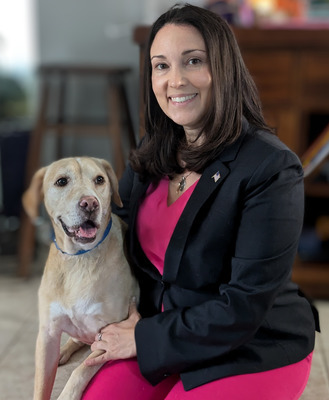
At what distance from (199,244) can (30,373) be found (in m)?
1.02

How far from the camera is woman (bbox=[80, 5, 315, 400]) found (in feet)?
3.69

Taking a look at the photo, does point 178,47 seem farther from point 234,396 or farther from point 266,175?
point 234,396

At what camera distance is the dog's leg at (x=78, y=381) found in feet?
3.92

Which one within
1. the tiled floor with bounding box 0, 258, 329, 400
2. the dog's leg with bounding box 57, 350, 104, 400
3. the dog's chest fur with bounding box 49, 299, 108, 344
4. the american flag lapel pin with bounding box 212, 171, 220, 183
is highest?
the american flag lapel pin with bounding box 212, 171, 220, 183

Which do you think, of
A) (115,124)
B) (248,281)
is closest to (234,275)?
(248,281)

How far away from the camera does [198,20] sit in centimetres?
116

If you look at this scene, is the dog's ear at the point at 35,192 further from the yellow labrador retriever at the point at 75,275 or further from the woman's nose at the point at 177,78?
the woman's nose at the point at 177,78

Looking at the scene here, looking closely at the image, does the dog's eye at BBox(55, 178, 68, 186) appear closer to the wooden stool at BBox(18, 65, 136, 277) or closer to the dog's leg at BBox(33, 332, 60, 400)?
the dog's leg at BBox(33, 332, 60, 400)

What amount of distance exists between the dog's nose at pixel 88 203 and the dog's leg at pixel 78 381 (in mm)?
361

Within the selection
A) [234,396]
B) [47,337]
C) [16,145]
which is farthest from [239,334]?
[16,145]

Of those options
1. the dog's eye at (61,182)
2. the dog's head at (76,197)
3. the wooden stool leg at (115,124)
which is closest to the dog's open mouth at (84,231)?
the dog's head at (76,197)

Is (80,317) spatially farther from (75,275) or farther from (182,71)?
(182,71)

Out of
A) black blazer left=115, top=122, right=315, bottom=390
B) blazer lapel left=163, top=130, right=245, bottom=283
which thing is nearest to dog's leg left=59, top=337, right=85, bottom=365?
black blazer left=115, top=122, right=315, bottom=390

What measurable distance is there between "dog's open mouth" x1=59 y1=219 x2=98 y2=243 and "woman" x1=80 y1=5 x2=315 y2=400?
192 millimetres
